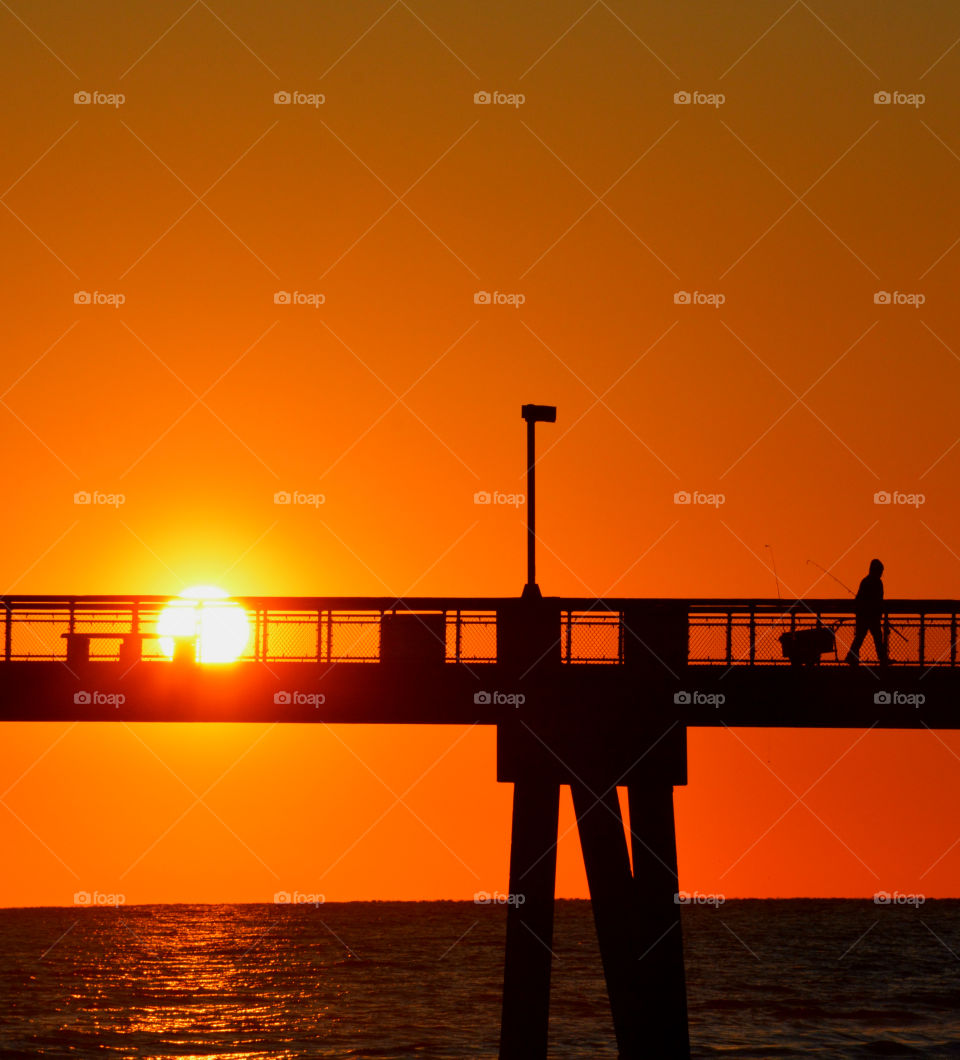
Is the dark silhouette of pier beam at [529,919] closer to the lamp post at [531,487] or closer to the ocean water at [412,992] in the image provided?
the lamp post at [531,487]

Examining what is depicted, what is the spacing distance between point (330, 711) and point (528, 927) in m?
4.14

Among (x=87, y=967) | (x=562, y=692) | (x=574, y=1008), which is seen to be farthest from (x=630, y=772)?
(x=87, y=967)

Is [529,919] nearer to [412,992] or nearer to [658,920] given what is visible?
[658,920]

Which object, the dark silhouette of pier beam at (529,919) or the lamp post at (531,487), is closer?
the dark silhouette of pier beam at (529,919)

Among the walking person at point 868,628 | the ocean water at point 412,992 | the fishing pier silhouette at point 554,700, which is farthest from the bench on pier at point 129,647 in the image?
the ocean water at point 412,992

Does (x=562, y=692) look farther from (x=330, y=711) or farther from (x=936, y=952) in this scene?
(x=936, y=952)

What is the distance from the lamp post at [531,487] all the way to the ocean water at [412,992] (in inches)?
687

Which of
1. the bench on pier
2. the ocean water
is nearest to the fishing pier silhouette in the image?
the bench on pier

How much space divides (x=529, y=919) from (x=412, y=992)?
137 ft

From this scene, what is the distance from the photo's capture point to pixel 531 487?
87.0 ft

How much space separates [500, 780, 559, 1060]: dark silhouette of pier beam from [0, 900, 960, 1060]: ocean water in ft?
52.9

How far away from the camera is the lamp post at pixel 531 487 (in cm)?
2427

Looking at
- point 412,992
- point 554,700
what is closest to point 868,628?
point 554,700

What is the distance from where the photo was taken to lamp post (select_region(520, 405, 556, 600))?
24266mm
